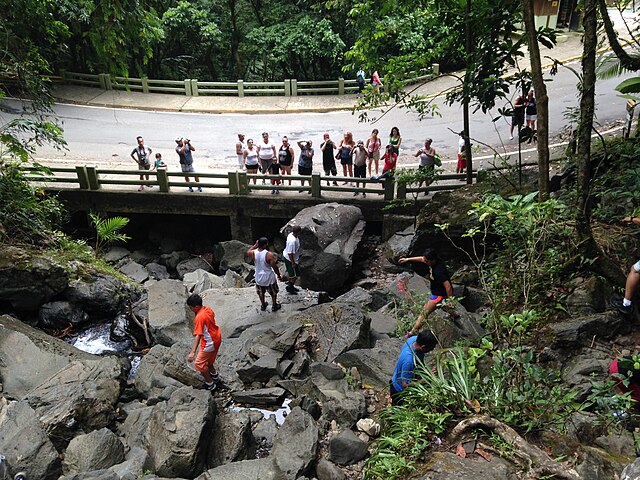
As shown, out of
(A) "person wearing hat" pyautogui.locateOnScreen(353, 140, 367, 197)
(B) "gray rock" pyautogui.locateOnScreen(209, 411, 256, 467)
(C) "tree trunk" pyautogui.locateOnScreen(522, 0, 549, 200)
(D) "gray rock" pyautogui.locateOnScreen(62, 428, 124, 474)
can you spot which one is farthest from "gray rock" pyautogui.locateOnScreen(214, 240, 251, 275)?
(C) "tree trunk" pyautogui.locateOnScreen(522, 0, 549, 200)

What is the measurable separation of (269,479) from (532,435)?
2.64 metres

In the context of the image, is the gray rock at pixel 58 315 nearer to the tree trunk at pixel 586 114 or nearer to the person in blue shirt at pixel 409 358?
the person in blue shirt at pixel 409 358

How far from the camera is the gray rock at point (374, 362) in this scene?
23.1 feet

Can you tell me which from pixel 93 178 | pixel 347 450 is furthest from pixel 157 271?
pixel 347 450

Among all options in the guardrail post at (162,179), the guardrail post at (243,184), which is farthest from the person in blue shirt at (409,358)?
the guardrail post at (162,179)

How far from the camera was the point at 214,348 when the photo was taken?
7.46 meters

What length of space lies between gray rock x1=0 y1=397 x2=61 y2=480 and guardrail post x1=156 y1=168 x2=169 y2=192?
8737mm

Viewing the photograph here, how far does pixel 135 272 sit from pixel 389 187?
708cm

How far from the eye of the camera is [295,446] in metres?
5.83

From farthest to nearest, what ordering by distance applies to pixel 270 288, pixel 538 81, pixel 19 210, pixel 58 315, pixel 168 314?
pixel 19 210 < pixel 58 315 < pixel 168 314 < pixel 270 288 < pixel 538 81

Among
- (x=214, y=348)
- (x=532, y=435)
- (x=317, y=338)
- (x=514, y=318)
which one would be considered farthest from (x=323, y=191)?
(x=532, y=435)

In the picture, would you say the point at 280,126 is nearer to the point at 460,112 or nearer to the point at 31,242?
the point at 460,112

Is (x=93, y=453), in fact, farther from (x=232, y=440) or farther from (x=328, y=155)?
(x=328, y=155)

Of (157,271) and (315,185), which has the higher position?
(315,185)
